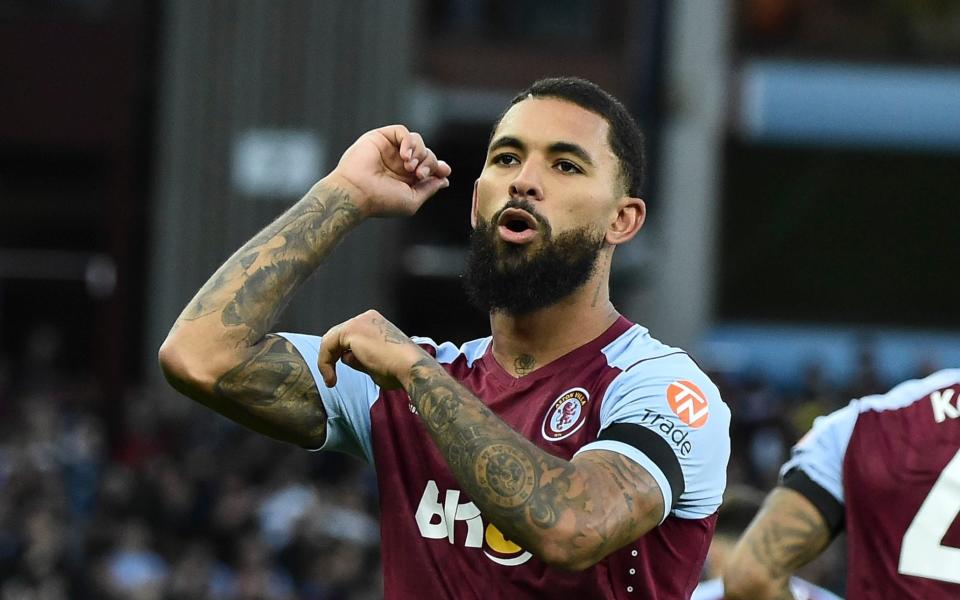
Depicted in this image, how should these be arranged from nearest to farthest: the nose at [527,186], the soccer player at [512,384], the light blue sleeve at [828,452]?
1. the soccer player at [512,384]
2. the nose at [527,186]
3. the light blue sleeve at [828,452]

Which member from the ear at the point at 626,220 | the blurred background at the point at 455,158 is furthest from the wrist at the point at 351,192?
the blurred background at the point at 455,158

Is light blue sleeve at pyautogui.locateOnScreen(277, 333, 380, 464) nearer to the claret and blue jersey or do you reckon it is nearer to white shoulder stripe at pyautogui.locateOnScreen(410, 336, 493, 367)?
the claret and blue jersey

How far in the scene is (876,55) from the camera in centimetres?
2238

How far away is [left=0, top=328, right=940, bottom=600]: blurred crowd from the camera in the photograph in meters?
12.3

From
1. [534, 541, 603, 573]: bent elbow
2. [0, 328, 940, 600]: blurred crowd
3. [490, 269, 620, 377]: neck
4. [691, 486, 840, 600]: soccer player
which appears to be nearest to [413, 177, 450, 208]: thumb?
[490, 269, 620, 377]: neck

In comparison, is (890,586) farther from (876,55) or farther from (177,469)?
(876,55)

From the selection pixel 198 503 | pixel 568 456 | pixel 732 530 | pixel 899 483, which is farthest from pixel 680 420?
pixel 198 503

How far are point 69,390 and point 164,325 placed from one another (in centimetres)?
128

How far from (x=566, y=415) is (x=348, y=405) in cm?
63

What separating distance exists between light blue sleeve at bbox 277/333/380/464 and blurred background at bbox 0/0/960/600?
1382cm

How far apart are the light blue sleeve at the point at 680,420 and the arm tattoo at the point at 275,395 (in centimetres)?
80

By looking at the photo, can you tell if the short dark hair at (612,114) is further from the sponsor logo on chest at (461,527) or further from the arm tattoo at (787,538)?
the arm tattoo at (787,538)

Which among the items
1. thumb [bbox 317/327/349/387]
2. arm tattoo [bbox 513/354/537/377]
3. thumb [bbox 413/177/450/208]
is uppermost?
thumb [bbox 413/177/450/208]

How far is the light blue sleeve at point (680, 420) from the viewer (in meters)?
3.96
